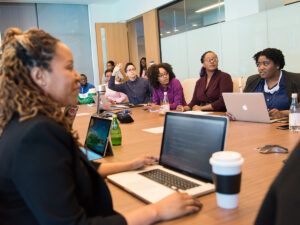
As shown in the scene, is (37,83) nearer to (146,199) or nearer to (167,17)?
(146,199)

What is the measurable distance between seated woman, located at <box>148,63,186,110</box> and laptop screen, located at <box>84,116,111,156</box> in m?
1.98

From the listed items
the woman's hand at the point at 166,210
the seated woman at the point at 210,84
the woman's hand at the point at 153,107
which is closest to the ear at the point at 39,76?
the woman's hand at the point at 166,210

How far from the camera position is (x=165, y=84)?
378cm

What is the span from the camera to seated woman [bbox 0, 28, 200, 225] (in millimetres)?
726

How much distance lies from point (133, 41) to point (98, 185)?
741 centimetres

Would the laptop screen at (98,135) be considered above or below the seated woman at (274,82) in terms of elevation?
below

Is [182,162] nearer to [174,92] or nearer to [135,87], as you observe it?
[174,92]

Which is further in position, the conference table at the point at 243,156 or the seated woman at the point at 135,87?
the seated woman at the point at 135,87

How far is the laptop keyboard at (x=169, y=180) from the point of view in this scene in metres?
1.05

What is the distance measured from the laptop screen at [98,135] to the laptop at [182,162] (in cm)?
35

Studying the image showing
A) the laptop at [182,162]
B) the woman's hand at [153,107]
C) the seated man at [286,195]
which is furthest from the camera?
the woman's hand at [153,107]

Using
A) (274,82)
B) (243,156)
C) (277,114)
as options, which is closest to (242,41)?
(274,82)

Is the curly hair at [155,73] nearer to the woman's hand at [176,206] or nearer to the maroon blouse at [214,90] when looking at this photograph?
the maroon blouse at [214,90]

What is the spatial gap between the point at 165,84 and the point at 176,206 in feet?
9.78
